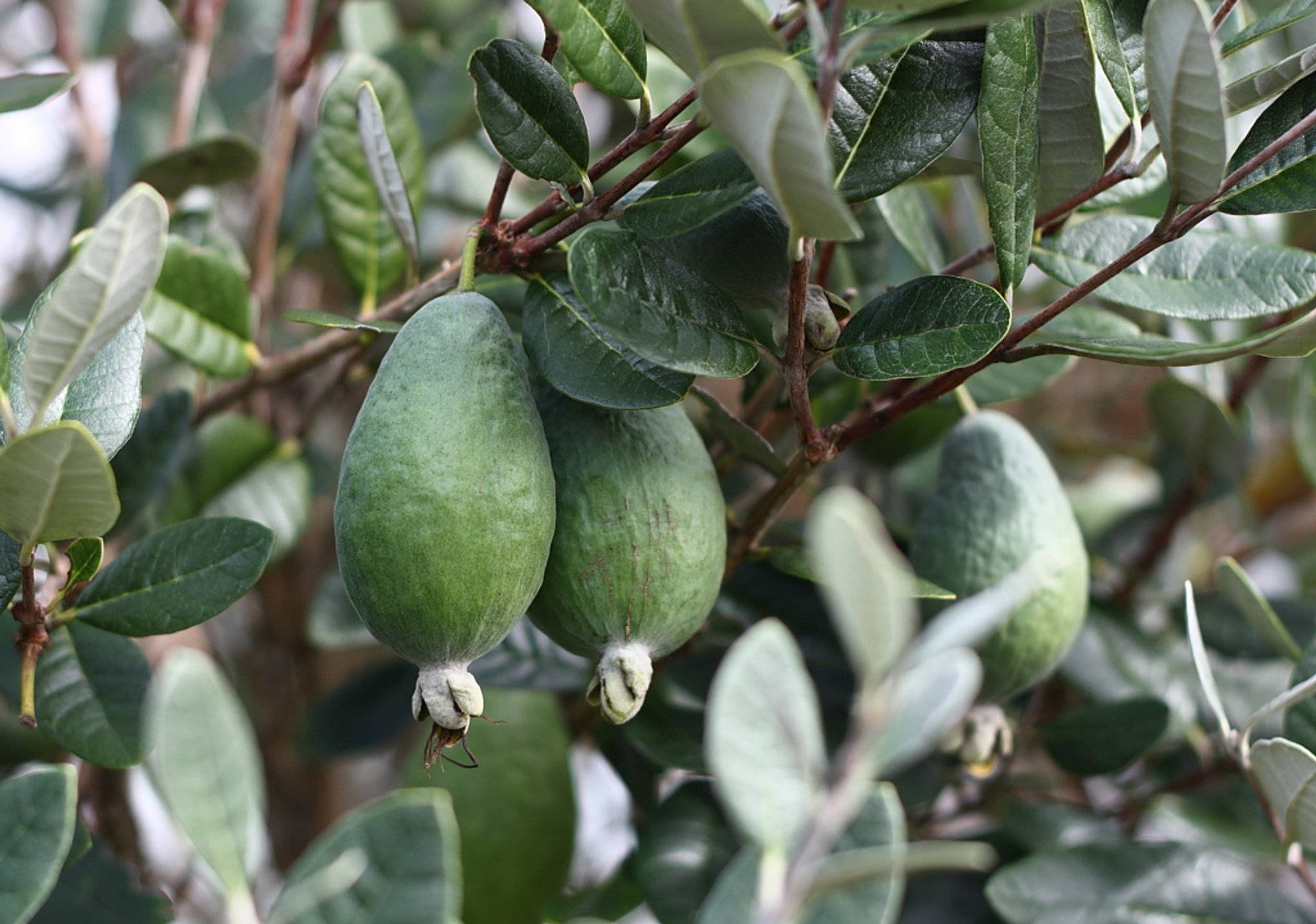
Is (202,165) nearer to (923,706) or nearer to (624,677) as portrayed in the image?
(624,677)

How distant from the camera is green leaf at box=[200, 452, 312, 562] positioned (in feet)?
3.40

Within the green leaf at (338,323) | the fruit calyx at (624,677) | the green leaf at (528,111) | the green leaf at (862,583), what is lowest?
the fruit calyx at (624,677)

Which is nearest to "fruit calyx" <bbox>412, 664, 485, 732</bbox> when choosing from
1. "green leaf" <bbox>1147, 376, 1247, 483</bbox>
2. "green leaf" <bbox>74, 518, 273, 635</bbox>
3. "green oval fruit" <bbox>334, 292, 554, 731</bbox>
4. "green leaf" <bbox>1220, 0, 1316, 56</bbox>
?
"green oval fruit" <bbox>334, 292, 554, 731</bbox>

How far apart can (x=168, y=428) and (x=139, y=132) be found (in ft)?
1.50

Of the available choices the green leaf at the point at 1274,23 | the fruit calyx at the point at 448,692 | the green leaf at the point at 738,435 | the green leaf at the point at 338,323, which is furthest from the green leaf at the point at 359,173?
the green leaf at the point at 1274,23

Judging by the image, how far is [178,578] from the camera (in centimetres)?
64

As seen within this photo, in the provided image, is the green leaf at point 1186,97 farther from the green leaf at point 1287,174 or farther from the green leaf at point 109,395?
the green leaf at point 109,395

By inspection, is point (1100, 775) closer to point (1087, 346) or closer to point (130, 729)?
point (1087, 346)

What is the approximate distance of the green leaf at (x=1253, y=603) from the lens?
72 cm

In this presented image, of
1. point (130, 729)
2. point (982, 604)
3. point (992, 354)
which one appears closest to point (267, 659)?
point (130, 729)

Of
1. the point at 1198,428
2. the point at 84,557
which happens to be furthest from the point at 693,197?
the point at 1198,428

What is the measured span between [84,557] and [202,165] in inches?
18.9

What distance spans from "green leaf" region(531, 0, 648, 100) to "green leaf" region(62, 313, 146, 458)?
280 mm

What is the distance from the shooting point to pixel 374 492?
21.4 inches
